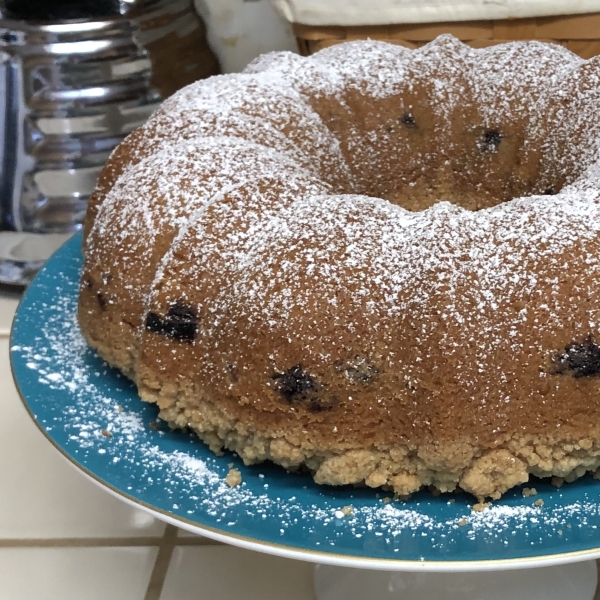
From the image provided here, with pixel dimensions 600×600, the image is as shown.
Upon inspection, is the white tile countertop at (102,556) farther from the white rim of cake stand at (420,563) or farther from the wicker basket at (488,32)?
the wicker basket at (488,32)

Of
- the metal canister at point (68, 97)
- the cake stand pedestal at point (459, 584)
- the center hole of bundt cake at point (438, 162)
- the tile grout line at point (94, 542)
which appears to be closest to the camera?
the cake stand pedestal at point (459, 584)

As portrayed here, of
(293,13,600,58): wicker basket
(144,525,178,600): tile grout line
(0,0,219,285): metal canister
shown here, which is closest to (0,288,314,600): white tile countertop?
(144,525,178,600): tile grout line

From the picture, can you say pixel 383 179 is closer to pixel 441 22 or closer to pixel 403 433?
pixel 441 22

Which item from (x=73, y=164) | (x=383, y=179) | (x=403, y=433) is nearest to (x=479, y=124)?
(x=383, y=179)

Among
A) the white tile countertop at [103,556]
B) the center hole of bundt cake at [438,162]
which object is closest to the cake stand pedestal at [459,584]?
the white tile countertop at [103,556]

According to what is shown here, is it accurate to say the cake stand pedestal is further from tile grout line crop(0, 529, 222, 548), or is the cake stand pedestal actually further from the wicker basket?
the wicker basket
